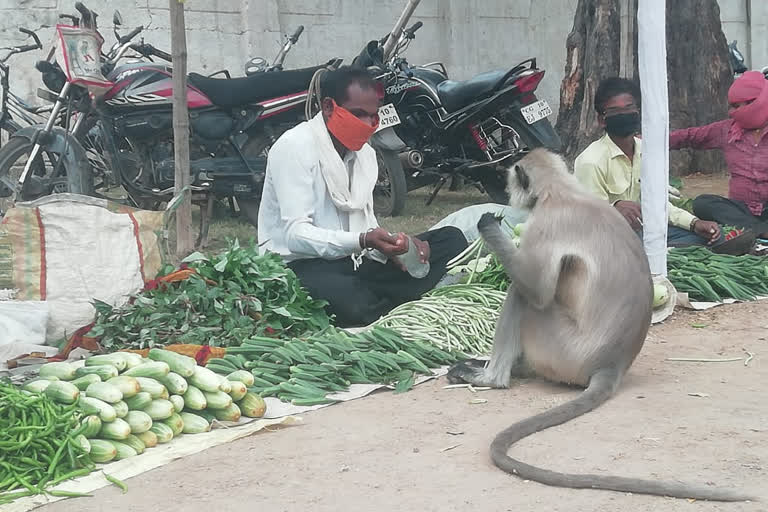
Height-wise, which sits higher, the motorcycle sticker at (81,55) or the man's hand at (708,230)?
the motorcycle sticker at (81,55)

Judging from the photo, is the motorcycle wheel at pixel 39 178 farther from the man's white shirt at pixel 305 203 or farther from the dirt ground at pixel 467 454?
the dirt ground at pixel 467 454

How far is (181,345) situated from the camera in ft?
15.5

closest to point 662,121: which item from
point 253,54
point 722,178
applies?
point 722,178

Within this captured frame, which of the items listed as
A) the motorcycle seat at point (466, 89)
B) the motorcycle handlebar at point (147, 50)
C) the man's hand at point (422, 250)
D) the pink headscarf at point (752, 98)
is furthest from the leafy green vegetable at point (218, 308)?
the motorcycle seat at point (466, 89)

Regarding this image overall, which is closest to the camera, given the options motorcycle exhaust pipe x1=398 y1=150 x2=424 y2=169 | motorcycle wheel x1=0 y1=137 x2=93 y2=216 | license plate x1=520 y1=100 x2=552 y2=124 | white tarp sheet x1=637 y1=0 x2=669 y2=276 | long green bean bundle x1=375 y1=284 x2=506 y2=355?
long green bean bundle x1=375 y1=284 x2=506 y2=355

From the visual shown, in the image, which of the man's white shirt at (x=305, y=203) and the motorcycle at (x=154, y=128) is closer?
the man's white shirt at (x=305, y=203)

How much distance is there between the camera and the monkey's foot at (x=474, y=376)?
4535mm

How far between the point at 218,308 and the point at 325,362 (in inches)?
29.6

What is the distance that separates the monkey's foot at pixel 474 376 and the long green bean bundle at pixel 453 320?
36 cm

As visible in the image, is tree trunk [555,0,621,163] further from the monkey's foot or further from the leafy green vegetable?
the monkey's foot

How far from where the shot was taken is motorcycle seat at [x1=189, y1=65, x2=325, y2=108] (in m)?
8.14

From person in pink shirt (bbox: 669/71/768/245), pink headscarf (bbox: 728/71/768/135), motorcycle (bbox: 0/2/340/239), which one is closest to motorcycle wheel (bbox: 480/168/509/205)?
motorcycle (bbox: 0/2/340/239)

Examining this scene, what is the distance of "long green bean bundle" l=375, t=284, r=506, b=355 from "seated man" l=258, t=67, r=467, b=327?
0.25 meters

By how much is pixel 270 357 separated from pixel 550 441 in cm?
142
